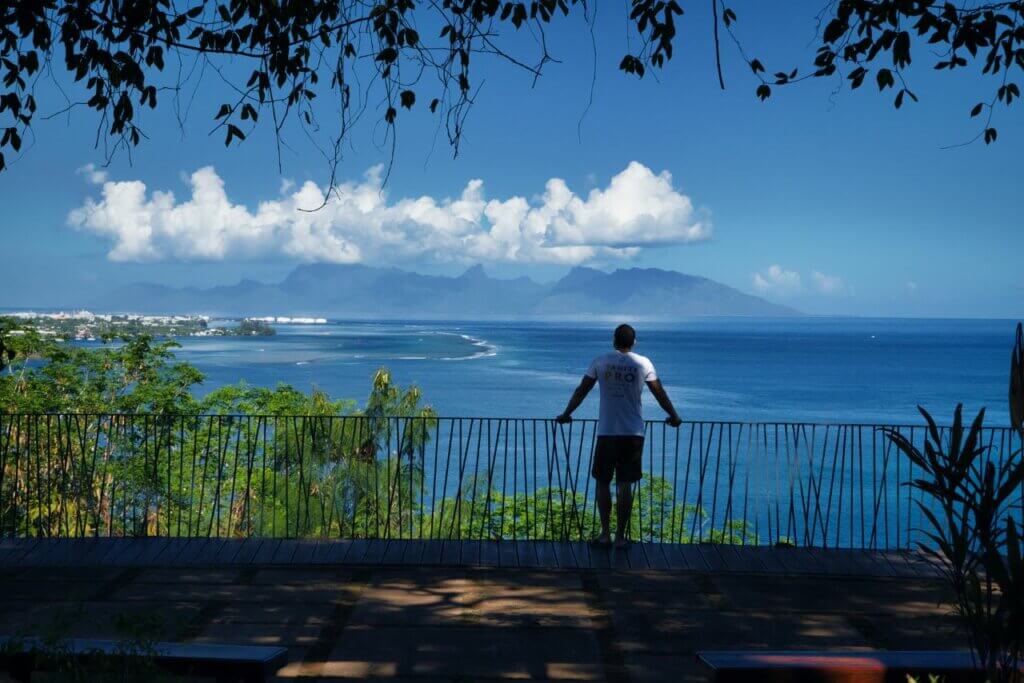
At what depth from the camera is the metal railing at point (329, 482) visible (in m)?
6.69

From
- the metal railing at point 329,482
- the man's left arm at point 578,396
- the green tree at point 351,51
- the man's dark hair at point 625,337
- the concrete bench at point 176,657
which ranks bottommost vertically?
the metal railing at point 329,482

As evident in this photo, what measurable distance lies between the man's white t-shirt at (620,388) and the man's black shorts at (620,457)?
1.7 inches

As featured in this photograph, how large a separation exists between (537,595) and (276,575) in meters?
1.55

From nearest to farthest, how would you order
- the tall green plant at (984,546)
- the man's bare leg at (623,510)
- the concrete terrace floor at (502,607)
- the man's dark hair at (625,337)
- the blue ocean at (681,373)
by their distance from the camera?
1. the tall green plant at (984,546)
2. the concrete terrace floor at (502,607)
3. the man's dark hair at (625,337)
4. the man's bare leg at (623,510)
5. the blue ocean at (681,373)

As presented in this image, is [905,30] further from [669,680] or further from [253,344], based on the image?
[253,344]

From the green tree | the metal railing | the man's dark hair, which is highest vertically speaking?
the green tree

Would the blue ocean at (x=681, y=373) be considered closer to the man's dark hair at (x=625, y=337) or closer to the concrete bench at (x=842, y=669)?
the man's dark hair at (x=625, y=337)

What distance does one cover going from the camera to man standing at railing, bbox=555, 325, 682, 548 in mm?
6129

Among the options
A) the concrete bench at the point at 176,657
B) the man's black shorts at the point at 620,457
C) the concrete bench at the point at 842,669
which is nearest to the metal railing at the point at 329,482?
the man's black shorts at the point at 620,457

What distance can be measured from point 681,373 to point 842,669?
90.2m

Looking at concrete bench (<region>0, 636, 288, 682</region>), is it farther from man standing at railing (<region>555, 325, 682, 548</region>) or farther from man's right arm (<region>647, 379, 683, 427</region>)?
man's right arm (<region>647, 379, 683, 427</region>)

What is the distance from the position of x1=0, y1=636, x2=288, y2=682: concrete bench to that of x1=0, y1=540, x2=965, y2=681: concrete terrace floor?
1.17 metres

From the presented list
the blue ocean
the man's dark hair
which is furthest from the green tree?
the blue ocean

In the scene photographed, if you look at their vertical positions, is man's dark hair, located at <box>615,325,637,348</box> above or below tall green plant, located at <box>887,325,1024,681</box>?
above
